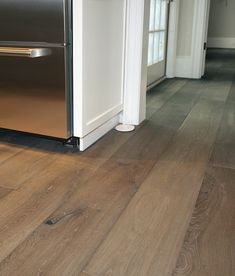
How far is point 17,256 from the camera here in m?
1.15

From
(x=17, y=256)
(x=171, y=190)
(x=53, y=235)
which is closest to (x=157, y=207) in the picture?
(x=171, y=190)

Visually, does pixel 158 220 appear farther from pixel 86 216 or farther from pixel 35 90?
pixel 35 90

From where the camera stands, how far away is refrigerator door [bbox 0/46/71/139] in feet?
5.97

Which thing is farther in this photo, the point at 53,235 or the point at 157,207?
the point at 157,207

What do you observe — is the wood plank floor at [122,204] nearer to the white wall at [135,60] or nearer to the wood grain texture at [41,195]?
the wood grain texture at [41,195]

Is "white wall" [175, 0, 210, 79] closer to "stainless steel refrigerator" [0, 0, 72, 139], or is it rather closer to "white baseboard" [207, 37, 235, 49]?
"stainless steel refrigerator" [0, 0, 72, 139]

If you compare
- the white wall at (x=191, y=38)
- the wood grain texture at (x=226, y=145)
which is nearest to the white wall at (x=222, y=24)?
the white wall at (x=191, y=38)

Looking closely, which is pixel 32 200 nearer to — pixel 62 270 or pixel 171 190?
pixel 62 270

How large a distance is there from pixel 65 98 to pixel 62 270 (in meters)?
0.99

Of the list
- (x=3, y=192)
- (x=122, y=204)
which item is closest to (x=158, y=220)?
(x=122, y=204)

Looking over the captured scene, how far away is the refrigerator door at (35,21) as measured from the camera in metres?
1.74

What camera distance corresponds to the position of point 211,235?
4.23ft

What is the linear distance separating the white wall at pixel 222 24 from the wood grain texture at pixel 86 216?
754 centimetres

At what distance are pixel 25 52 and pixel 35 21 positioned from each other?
17 centimetres
